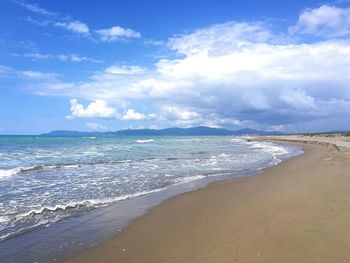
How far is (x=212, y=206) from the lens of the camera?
478 inches

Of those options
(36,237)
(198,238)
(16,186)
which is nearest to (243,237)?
(198,238)

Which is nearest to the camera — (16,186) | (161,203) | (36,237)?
(36,237)

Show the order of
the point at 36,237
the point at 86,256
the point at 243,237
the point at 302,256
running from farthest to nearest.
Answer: the point at 36,237
the point at 243,237
the point at 86,256
the point at 302,256

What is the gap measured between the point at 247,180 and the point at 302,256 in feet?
38.5

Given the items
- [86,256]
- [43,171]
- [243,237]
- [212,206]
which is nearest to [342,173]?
[212,206]

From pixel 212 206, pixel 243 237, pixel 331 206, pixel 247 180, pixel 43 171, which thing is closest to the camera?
pixel 243 237

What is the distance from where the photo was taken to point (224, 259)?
690 cm

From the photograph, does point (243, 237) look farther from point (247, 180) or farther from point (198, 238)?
point (247, 180)

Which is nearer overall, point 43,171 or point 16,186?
point 16,186

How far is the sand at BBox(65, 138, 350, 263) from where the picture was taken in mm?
7137

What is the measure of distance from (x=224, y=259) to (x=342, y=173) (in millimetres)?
14598

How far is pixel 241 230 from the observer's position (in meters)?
8.80

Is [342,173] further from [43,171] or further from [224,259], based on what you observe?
[43,171]

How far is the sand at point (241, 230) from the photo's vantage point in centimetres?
714
